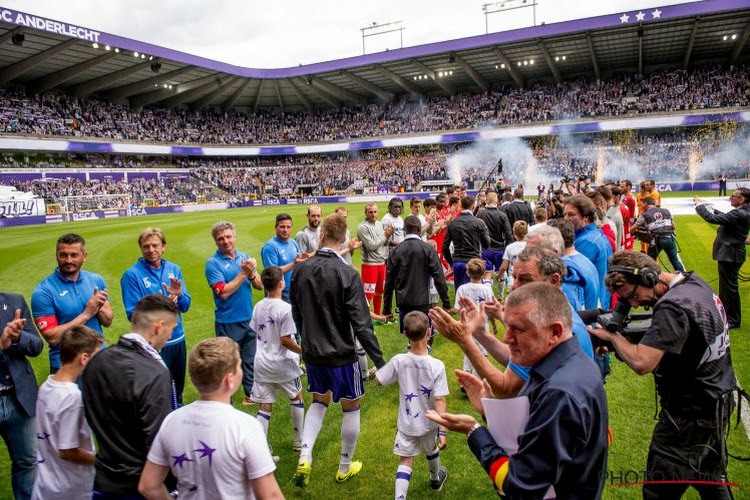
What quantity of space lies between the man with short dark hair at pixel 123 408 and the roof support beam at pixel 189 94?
55197 mm

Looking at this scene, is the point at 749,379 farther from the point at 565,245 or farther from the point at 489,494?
the point at 489,494

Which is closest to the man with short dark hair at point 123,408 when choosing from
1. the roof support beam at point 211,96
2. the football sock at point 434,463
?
the football sock at point 434,463

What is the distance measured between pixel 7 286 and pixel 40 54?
34747 mm

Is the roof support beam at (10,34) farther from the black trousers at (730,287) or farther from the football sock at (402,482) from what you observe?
the black trousers at (730,287)

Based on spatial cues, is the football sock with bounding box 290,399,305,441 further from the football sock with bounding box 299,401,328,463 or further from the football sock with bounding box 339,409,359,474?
the football sock with bounding box 339,409,359,474

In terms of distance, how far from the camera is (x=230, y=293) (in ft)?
17.6

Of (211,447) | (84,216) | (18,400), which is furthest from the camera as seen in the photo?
(84,216)

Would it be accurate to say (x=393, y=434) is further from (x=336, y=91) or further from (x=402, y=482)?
(x=336, y=91)

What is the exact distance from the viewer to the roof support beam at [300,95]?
183 ft

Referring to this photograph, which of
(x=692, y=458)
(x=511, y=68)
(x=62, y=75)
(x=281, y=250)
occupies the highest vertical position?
(x=62, y=75)

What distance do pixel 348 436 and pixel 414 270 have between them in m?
2.55

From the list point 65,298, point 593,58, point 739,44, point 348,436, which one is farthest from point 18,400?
point 739,44

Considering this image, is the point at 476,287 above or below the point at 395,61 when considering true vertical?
below

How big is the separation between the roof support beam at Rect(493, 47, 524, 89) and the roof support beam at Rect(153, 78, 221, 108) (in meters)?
30.6
